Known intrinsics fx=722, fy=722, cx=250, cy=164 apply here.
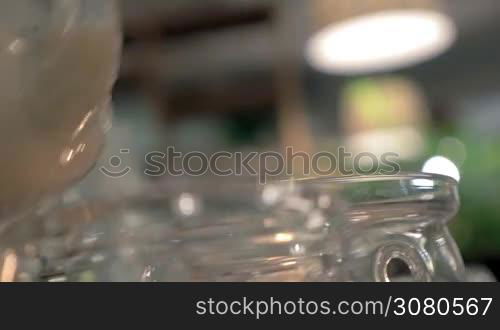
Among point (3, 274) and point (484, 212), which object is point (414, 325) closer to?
point (3, 274)

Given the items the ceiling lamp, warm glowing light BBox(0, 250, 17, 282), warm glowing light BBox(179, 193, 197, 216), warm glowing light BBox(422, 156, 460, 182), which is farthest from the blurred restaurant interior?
warm glowing light BBox(0, 250, 17, 282)

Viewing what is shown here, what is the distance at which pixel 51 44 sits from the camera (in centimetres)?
19

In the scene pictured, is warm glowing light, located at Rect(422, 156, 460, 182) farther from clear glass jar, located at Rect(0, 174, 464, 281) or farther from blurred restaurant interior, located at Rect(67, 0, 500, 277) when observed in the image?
blurred restaurant interior, located at Rect(67, 0, 500, 277)

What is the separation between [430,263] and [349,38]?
1.24 metres

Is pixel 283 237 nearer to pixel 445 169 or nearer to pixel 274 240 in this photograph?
pixel 274 240

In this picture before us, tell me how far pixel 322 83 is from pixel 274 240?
176cm

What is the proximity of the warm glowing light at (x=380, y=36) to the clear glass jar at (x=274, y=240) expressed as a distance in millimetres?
1071

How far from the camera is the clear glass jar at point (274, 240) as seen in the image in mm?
266

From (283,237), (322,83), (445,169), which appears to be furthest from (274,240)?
(322,83)


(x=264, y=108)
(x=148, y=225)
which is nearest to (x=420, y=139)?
(x=264, y=108)

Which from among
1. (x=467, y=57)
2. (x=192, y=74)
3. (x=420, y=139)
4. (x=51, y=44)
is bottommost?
(x=51, y=44)

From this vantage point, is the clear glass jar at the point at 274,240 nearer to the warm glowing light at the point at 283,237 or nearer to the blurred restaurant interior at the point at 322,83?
the warm glowing light at the point at 283,237

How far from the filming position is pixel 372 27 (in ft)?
4.47

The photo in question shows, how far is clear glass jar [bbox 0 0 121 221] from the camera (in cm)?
19
